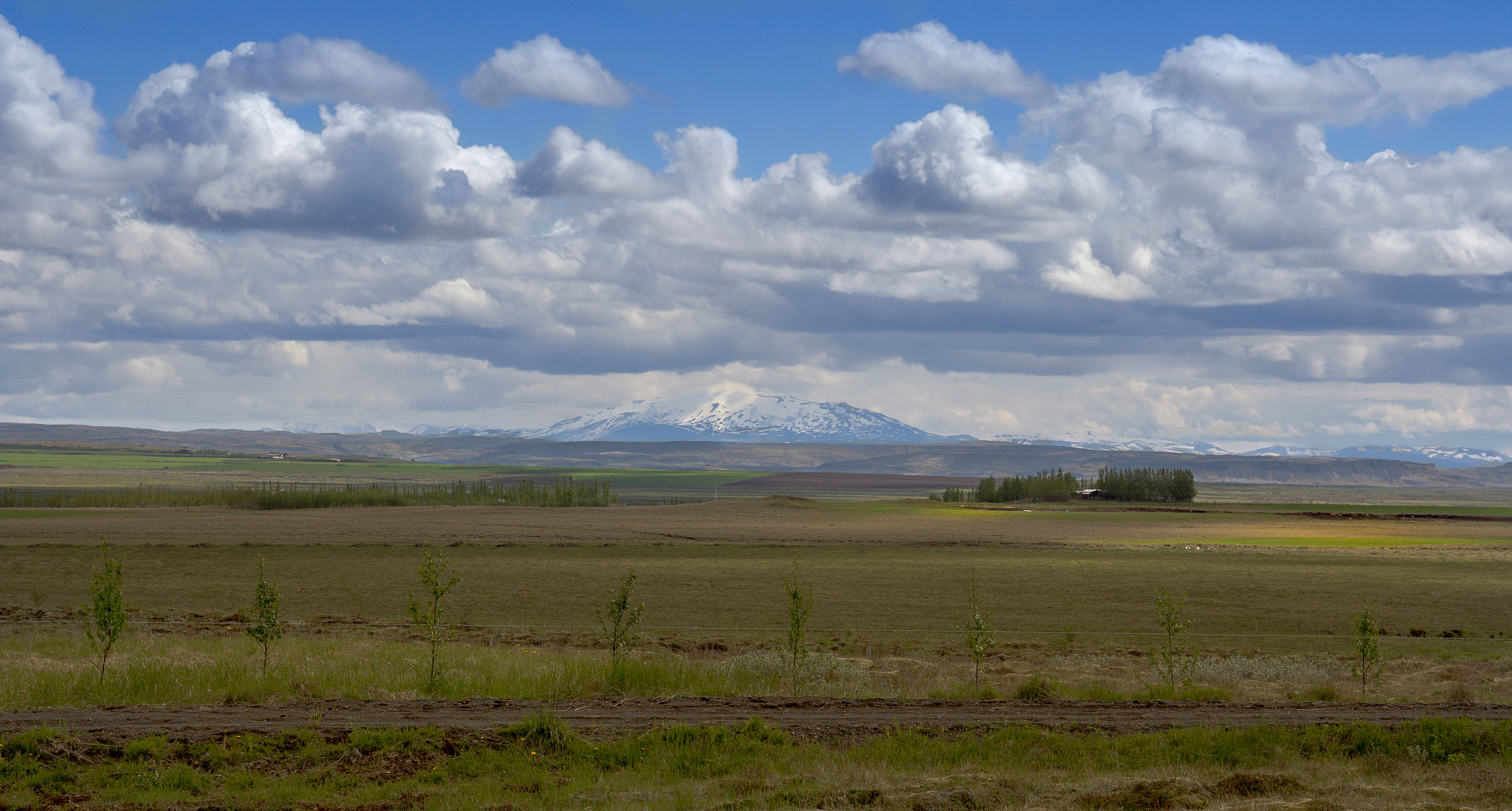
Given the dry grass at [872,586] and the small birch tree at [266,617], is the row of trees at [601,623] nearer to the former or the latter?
the small birch tree at [266,617]

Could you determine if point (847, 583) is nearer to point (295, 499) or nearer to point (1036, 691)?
point (1036, 691)

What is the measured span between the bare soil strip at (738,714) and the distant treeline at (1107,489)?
13006cm

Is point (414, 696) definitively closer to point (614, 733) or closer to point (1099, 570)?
point (614, 733)

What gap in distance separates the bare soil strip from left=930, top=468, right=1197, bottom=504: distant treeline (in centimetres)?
13006

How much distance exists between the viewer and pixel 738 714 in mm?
16969

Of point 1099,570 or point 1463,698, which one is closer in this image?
point 1463,698

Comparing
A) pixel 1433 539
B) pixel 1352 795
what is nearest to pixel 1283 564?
pixel 1433 539

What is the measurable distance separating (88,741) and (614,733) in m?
6.91

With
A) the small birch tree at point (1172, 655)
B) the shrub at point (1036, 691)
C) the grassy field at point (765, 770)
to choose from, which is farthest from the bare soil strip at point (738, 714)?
the small birch tree at point (1172, 655)

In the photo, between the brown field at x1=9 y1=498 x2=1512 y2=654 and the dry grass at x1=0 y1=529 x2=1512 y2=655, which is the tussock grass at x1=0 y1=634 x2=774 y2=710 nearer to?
the dry grass at x1=0 y1=529 x2=1512 y2=655

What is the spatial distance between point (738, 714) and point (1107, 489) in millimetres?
139106

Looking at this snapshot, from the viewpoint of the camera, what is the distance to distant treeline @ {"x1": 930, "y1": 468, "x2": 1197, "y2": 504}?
146m

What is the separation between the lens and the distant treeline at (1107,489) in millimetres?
145625

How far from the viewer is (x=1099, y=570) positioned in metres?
52.2
